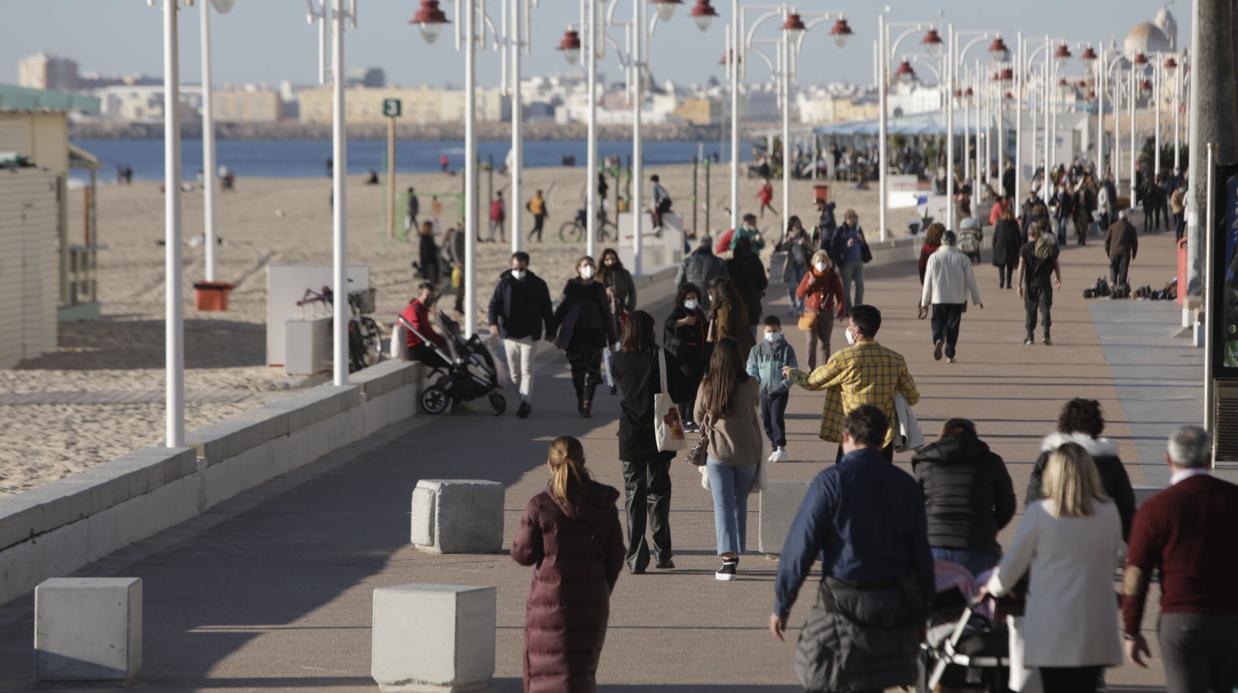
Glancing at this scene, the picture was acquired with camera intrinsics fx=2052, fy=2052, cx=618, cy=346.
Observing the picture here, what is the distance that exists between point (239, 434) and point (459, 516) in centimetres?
296

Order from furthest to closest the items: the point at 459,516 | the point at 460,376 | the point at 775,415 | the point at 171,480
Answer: the point at 460,376
the point at 775,415
the point at 171,480
the point at 459,516

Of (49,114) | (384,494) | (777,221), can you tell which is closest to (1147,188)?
(777,221)

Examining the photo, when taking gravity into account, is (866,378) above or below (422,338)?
above

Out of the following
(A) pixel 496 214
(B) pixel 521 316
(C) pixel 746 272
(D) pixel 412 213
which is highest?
(D) pixel 412 213

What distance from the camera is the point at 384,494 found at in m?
15.0

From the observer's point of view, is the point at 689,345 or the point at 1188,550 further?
the point at 689,345

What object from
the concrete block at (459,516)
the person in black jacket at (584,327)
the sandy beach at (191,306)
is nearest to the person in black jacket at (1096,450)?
the concrete block at (459,516)

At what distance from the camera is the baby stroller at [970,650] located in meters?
7.97

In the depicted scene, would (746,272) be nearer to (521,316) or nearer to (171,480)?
(521,316)

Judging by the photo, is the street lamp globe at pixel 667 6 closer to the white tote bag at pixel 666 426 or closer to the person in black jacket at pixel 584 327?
the person in black jacket at pixel 584 327

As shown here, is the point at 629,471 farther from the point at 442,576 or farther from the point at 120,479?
the point at 120,479

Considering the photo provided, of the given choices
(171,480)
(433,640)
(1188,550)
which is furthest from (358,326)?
(1188,550)

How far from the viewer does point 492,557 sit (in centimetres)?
1250

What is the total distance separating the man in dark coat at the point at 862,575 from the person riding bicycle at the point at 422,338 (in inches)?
480
